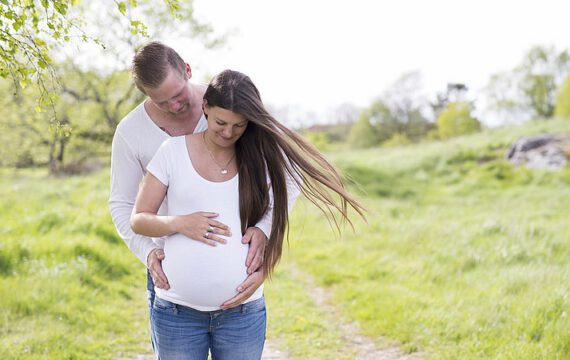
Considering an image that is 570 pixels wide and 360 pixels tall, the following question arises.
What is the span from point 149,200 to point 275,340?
2.96m

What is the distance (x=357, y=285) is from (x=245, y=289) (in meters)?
4.08

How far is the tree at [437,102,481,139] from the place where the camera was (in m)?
41.6

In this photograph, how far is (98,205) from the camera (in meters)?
9.62

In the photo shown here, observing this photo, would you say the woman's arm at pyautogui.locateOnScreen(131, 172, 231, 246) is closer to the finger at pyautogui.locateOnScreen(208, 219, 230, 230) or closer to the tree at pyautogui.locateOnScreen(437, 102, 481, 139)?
the finger at pyautogui.locateOnScreen(208, 219, 230, 230)

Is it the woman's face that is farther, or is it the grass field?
the grass field

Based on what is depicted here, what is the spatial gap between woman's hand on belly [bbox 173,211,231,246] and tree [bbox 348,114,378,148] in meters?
43.9

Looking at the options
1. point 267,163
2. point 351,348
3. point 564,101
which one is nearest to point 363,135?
point 564,101

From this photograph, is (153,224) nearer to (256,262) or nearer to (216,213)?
(216,213)

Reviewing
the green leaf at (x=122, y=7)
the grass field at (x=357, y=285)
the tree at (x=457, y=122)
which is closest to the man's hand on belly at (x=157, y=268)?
the grass field at (x=357, y=285)

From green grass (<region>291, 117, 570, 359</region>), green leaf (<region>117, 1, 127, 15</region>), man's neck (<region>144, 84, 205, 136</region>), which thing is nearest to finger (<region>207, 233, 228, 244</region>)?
man's neck (<region>144, 84, 205, 136</region>)

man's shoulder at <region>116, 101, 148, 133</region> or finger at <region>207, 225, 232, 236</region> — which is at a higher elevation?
man's shoulder at <region>116, 101, 148, 133</region>

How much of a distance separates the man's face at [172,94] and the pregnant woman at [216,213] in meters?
0.22

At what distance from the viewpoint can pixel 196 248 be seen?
2.16 meters

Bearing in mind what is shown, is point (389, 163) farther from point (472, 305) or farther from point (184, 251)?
point (184, 251)
